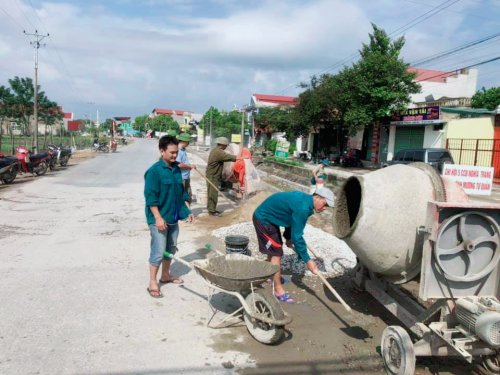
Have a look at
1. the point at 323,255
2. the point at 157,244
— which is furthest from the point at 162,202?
the point at 323,255

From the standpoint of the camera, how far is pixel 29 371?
10.6 feet

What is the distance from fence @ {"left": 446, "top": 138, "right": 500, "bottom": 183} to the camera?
1989 centimetres

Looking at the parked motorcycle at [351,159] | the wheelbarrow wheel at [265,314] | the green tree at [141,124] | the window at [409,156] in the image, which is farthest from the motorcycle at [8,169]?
the green tree at [141,124]

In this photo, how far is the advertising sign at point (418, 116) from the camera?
23297 mm

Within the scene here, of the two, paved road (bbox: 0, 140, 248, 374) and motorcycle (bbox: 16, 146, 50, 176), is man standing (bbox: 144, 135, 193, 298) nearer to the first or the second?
paved road (bbox: 0, 140, 248, 374)

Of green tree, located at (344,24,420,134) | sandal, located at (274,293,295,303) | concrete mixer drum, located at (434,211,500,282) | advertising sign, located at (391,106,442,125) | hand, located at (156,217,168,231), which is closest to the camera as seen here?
concrete mixer drum, located at (434,211,500,282)

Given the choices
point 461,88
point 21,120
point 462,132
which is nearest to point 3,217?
point 462,132

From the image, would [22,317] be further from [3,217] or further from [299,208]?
[3,217]

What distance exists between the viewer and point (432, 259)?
3240 mm

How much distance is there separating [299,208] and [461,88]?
130 ft

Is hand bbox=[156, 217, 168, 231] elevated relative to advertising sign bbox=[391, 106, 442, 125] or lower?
lower

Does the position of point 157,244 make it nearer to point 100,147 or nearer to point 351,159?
point 351,159

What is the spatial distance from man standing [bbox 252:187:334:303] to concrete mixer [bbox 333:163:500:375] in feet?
1.43

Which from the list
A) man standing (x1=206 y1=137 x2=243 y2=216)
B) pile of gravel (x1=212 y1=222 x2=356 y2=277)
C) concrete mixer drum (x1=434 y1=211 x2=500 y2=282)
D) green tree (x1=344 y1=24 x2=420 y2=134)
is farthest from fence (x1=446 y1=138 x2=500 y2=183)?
concrete mixer drum (x1=434 y1=211 x2=500 y2=282)
